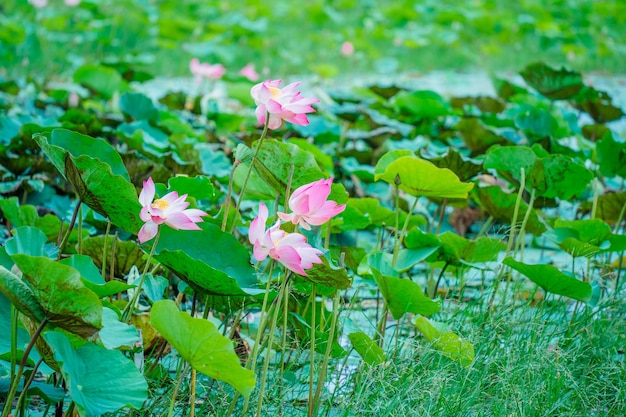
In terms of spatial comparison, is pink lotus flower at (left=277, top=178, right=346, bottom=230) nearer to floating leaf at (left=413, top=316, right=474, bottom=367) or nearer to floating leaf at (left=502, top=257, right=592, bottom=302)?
floating leaf at (left=413, top=316, right=474, bottom=367)

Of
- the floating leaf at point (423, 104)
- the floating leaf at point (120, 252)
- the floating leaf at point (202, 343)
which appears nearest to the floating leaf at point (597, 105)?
the floating leaf at point (423, 104)

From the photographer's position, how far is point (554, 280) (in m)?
1.64

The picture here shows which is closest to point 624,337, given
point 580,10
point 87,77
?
point 87,77

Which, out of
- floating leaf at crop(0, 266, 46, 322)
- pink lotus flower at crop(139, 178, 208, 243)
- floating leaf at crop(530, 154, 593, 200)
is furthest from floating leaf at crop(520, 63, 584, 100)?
floating leaf at crop(0, 266, 46, 322)

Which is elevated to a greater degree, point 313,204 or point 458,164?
point 313,204

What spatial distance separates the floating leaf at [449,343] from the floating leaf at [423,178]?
0.87 ft

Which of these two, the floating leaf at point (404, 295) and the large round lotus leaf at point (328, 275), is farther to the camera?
the floating leaf at point (404, 295)

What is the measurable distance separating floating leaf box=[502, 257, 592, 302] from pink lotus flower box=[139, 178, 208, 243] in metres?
0.71

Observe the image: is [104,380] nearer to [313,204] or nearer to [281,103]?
[313,204]

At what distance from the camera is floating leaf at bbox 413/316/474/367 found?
1.39 metres

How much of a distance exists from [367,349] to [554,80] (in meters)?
2.04

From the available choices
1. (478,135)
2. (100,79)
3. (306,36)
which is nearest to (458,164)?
(478,135)

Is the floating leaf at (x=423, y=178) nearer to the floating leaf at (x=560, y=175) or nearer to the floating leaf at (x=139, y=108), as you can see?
the floating leaf at (x=560, y=175)

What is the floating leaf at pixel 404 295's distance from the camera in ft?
4.66
